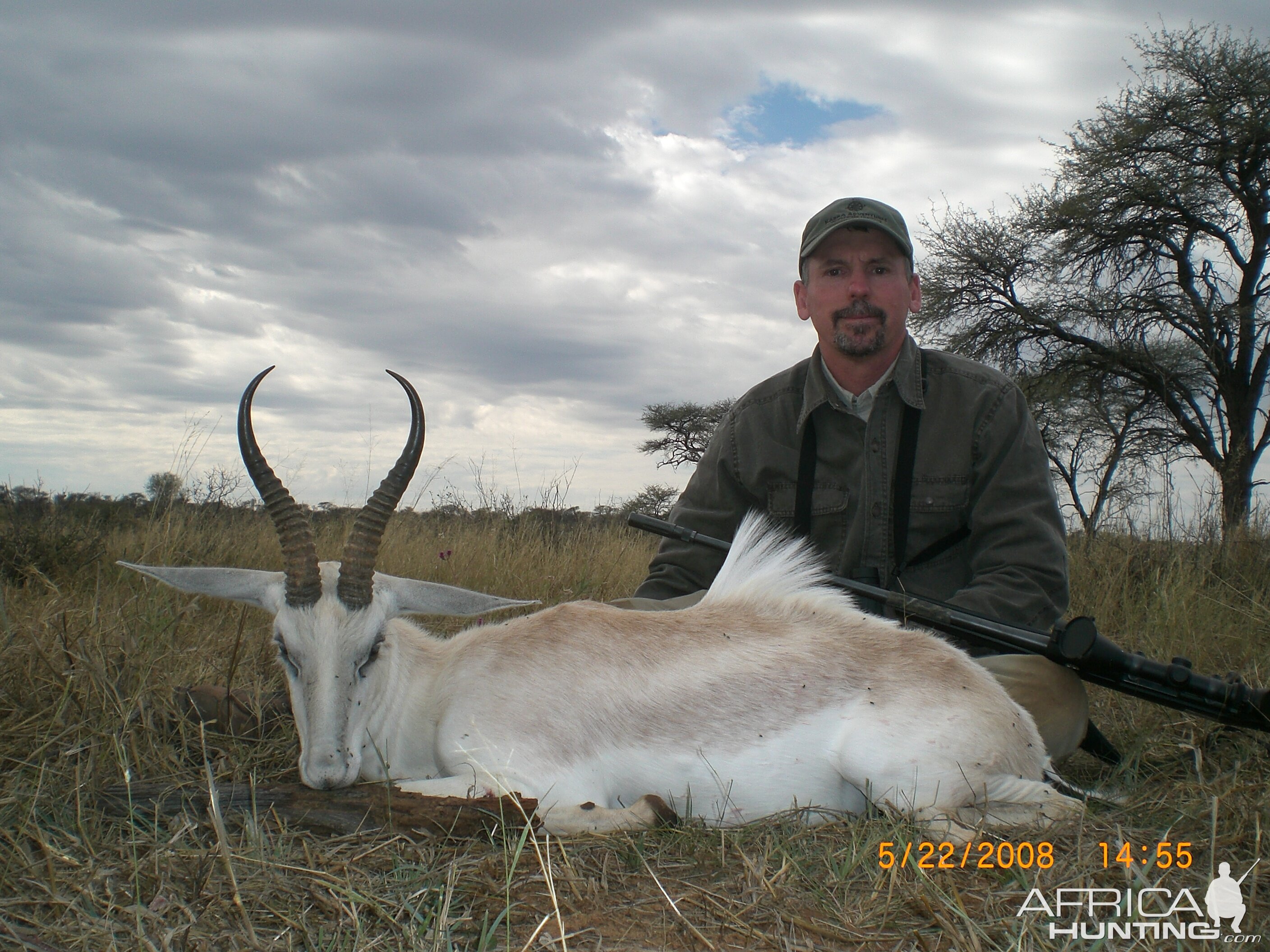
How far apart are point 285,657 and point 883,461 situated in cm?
313

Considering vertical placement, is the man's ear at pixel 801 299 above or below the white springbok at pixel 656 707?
above

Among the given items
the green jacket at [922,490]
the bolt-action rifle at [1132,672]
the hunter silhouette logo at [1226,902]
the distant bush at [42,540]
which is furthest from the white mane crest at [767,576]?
the distant bush at [42,540]

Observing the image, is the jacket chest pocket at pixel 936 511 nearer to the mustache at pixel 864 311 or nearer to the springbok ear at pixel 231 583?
the mustache at pixel 864 311

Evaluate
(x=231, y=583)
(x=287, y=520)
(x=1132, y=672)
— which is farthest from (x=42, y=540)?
(x=1132, y=672)

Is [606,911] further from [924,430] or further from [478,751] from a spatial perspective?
[924,430]

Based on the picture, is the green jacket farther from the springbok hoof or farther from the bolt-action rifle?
the springbok hoof

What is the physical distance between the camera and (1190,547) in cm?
955

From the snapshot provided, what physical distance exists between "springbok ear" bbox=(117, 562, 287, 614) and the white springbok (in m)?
0.02

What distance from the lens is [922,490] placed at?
471cm

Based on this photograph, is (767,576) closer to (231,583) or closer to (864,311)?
(864,311)

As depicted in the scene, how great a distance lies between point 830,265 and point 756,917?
3.78m

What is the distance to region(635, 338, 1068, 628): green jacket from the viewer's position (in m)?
4.41

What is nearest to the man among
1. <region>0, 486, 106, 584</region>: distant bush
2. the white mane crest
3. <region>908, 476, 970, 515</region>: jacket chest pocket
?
<region>908, 476, 970, 515</region>: jacket chest pocket

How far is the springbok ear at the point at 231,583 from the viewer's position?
11.8 ft
